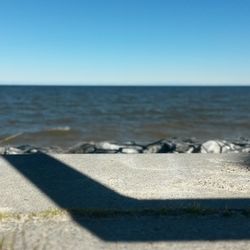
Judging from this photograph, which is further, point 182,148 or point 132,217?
point 182,148

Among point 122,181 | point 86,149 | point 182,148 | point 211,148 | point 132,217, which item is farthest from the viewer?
point 86,149

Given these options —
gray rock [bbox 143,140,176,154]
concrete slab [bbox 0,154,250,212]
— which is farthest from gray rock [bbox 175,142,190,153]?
concrete slab [bbox 0,154,250,212]

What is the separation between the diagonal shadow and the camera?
355cm

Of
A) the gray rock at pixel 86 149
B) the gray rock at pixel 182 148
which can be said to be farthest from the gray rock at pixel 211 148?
the gray rock at pixel 86 149

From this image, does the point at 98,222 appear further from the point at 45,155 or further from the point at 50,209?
the point at 45,155

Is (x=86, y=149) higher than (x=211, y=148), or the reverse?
(x=211, y=148)

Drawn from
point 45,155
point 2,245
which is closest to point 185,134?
point 45,155

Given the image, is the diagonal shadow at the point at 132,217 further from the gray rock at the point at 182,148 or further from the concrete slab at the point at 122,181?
the gray rock at the point at 182,148

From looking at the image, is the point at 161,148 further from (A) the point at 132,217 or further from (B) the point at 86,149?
(A) the point at 132,217

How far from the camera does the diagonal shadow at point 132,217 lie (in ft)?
11.6

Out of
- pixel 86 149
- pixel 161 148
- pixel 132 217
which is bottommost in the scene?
pixel 86 149

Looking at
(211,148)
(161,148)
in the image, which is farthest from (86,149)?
(211,148)

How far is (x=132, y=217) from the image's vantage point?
3.92m

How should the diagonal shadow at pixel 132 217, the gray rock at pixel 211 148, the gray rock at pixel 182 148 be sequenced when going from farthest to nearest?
the gray rock at pixel 182 148 → the gray rock at pixel 211 148 → the diagonal shadow at pixel 132 217
